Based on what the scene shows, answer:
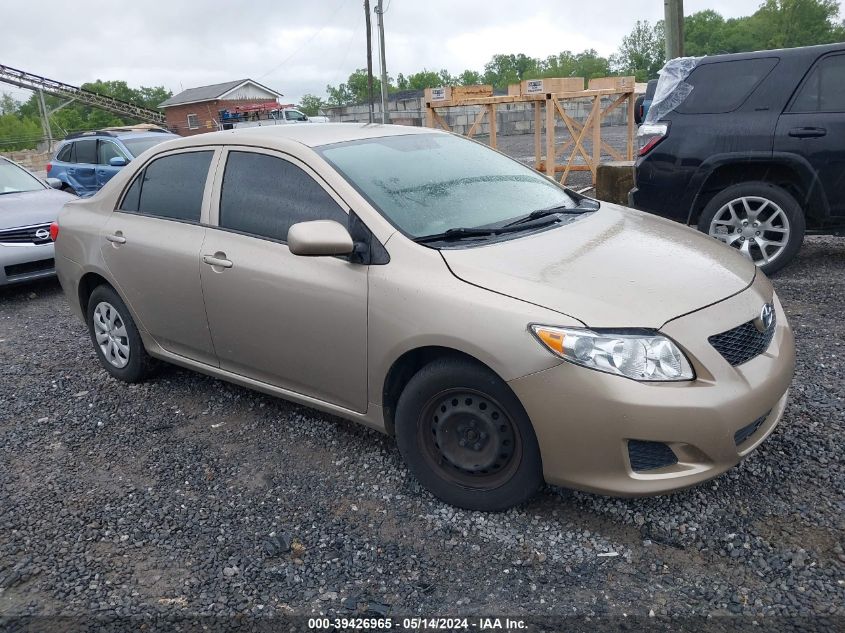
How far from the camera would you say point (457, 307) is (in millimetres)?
2959

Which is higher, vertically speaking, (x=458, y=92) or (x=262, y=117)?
(x=262, y=117)

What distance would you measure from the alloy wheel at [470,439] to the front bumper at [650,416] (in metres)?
0.18

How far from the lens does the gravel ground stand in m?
2.66

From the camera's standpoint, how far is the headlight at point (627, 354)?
2.71 m

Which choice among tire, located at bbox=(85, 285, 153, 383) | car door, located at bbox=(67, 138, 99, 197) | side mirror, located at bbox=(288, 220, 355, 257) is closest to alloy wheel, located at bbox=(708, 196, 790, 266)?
side mirror, located at bbox=(288, 220, 355, 257)

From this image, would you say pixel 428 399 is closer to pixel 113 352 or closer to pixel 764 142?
pixel 113 352

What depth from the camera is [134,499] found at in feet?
11.5

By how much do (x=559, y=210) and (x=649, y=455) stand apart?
1547 mm

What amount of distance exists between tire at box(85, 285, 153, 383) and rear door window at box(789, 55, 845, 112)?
5.49 metres

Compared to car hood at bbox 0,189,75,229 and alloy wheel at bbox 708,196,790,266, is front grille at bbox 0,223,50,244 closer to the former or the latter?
car hood at bbox 0,189,75,229

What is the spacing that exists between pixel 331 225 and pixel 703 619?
214 centimetres

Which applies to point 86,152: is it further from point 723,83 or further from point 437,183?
point 437,183

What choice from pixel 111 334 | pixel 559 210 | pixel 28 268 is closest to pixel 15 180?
pixel 28 268

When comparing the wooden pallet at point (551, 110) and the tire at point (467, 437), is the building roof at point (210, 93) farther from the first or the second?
the tire at point (467, 437)
